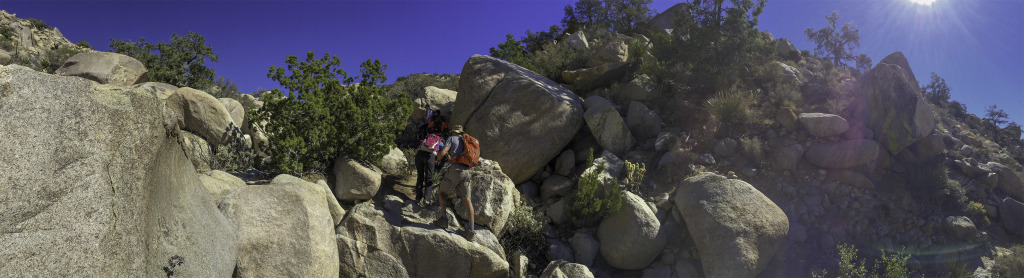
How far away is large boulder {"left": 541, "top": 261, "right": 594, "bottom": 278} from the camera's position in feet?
24.7

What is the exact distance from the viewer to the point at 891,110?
10773mm

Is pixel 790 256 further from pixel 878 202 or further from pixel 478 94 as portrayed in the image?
pixel 478 94

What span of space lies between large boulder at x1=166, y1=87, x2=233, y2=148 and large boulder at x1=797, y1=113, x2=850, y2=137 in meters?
12.9

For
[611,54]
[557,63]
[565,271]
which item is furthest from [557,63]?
[565,271]

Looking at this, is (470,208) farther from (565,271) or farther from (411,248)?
(565,271)

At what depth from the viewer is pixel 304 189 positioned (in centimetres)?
643

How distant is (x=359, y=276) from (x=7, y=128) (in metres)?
4.24

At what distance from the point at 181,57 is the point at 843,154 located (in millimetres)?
20084

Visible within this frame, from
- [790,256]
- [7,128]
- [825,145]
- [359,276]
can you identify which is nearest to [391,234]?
[359,276]

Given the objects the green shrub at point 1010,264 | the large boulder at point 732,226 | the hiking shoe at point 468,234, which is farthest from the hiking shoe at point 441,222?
the green shrub at point 1010,264

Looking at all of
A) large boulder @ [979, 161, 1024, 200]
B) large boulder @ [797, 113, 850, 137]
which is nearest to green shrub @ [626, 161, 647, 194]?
large boulder @ [797, 113, 850, 137]

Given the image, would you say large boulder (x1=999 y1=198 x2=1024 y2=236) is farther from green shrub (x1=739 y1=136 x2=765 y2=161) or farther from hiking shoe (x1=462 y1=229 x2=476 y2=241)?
hiking shoe (x1=462 y1=229 x2=476 y2=241)

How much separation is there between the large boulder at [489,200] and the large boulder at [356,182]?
1468 millimetres

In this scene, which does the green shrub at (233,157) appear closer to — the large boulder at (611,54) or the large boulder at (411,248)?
the large boulder at (411,248)
